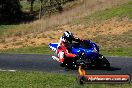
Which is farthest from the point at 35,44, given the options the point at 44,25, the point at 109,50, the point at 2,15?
the point at 2,15

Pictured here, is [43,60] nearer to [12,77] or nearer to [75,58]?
[75,58]

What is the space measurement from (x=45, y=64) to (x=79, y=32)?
17011mm

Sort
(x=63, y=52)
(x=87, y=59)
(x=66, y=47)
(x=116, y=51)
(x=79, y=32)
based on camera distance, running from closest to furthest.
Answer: (x=87, y=59), (x=63, y=52), (x=66, y=47), (x=116, y=51), (x=79, y=32)

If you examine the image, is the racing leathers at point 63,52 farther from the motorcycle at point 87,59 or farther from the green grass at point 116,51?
the green grass at point 116,51

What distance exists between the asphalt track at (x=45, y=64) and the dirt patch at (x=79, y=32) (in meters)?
10.9

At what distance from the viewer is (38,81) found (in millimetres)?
13930

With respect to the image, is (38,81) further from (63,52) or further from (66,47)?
(66,47)

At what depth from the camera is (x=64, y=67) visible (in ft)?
59.3

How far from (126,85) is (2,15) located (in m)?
75.3

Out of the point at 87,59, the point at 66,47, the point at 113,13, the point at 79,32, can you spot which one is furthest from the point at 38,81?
the point at 113,13

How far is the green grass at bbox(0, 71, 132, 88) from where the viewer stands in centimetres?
1304

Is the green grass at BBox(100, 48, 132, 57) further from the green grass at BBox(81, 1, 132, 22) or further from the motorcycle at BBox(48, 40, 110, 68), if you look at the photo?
the green grass at BBox(81, 1, 132, 22)

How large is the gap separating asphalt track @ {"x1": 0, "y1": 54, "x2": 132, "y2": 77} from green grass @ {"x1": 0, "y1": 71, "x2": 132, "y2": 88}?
198 cm

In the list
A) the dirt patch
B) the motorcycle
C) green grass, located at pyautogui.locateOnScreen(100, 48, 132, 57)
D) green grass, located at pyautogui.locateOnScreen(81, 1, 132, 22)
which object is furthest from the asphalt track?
green grass, located at pyautogui.locateOnScreen(81, 1, 132, 22)
